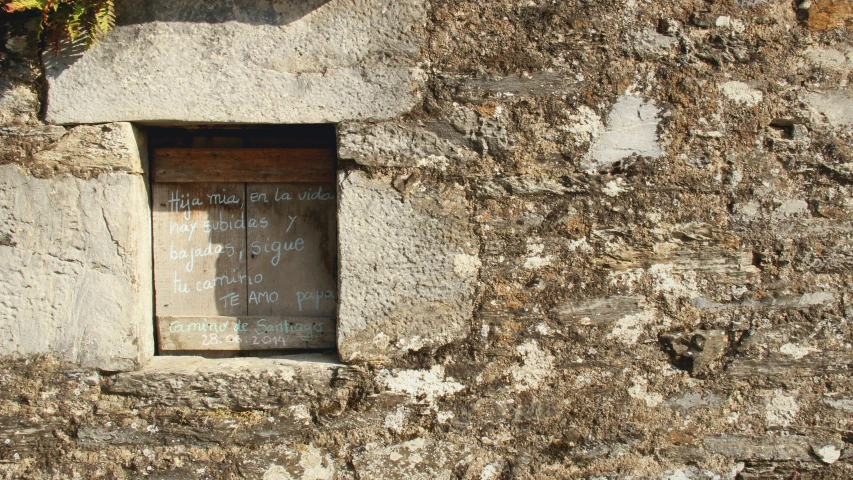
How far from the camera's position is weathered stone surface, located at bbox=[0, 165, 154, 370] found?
204 cm

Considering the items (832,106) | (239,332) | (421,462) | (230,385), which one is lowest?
(421,462)

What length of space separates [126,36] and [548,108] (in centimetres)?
156

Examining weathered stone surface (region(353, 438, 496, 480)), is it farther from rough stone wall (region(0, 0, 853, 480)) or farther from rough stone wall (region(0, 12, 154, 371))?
rough stone wall (region(0, 12, 154, 371))

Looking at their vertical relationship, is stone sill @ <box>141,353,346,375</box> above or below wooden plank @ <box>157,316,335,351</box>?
below

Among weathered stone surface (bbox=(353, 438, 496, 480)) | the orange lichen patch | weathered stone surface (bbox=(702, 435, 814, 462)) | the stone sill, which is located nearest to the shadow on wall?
the stone sill

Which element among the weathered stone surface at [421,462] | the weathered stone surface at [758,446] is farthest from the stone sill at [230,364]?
the weathered stone surface at [758,446]

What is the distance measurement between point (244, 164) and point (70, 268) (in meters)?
0.73

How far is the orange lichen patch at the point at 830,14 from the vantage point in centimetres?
208

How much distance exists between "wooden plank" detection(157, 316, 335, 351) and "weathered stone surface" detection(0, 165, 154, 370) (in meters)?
0.18

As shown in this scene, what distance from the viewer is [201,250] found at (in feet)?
7.44

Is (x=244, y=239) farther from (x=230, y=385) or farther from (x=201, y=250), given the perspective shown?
(x=230, y=385)

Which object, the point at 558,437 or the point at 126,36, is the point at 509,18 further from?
the point at 558,437

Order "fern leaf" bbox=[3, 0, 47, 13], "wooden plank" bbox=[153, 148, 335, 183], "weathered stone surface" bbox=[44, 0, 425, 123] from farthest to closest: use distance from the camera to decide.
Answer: "wooden plank" bbox=[153, 148, 335, 183] → "weathered stone surface" bbox=[44, 0, 425, 123] → "fern leaf" bbox=[3, 0, 47, 13]

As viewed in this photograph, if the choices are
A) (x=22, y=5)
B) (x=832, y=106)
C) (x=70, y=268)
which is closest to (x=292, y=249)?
(x=70, y=268)
